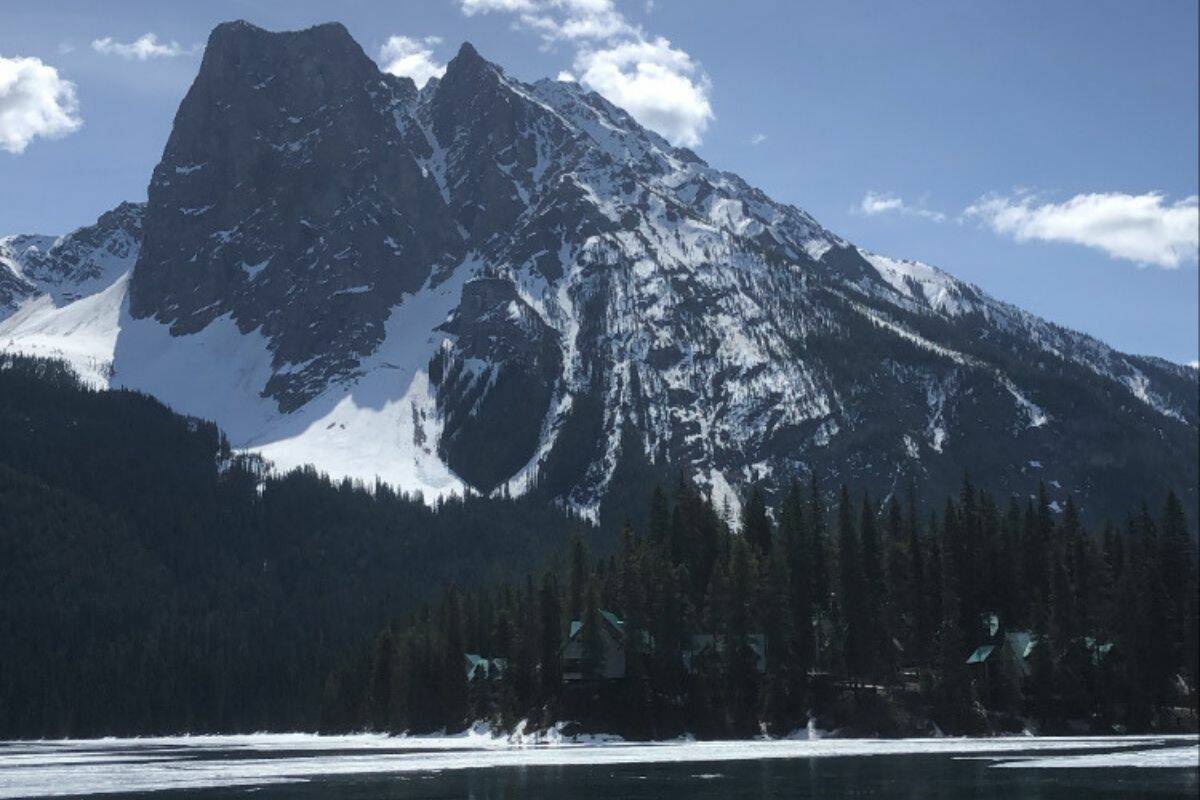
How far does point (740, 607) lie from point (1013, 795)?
2541 inches

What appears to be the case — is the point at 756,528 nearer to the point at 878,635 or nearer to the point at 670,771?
the point at 878,635

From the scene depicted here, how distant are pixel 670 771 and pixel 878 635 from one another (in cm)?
4917

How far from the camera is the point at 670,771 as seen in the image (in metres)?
96.1

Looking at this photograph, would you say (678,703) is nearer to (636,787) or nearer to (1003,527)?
(1003,527)

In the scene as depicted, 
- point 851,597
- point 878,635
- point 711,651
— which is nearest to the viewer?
point 711,651

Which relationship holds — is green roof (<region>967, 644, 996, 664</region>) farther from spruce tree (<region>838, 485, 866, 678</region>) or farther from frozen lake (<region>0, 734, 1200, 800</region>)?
frozen lake (<region>0, 734, 1200, 800</region>)

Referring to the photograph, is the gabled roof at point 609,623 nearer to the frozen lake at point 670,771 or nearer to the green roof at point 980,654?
the frozen lake at point 670,771

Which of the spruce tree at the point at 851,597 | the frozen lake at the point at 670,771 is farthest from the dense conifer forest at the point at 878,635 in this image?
the frozen lake at the point at 670,771

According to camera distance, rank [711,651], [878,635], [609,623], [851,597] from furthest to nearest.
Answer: [609,623]
[851,597]
[878,635]
[711,651]

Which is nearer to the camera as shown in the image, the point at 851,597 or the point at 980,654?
the point at 980,654

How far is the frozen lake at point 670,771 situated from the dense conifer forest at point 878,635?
6020mm

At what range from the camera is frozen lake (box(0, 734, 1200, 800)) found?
79875mm

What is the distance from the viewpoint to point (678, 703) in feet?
454

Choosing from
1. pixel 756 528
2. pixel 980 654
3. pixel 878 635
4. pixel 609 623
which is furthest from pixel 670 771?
pixel 756 528
